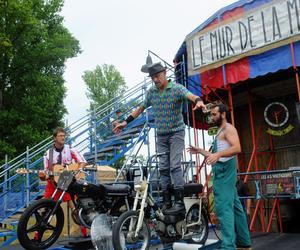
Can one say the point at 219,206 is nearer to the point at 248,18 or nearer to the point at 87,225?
the point at 87,225

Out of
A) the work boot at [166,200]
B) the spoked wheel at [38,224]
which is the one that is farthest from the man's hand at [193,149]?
the spoked wheel at [38,224]

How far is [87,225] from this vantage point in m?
4.21

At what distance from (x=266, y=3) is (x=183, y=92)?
9.94ft

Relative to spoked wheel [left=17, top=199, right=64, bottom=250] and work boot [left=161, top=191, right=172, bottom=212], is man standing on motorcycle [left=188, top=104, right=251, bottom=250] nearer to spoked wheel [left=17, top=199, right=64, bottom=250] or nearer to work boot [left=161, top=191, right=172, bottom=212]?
work boot [left=161, top=191, right=172, bottom=212]

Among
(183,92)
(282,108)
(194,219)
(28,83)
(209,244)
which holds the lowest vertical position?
(209,244)

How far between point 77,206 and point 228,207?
1.78 meters

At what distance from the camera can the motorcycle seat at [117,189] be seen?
427 centimetres

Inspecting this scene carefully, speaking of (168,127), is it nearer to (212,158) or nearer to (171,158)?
(171,158)

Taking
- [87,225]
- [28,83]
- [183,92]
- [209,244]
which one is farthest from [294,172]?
[28,83]

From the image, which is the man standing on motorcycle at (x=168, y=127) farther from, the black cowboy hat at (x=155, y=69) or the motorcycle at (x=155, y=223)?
the motorcycle at (x=155, y=223)

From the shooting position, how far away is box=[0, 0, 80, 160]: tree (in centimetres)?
1684

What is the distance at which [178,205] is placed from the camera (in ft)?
15.1

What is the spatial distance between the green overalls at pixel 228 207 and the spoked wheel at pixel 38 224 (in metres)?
1.92

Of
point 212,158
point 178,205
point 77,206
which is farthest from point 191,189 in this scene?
point 77,206
